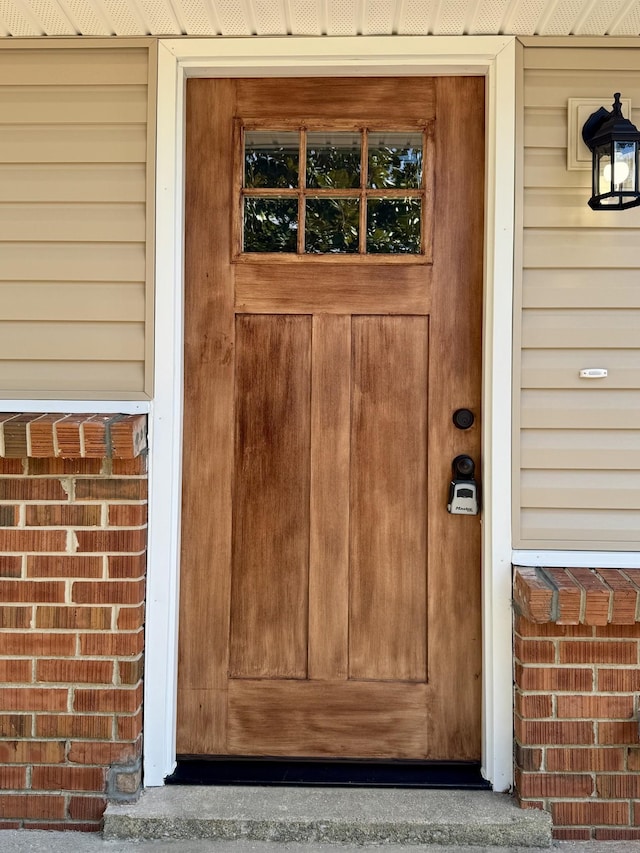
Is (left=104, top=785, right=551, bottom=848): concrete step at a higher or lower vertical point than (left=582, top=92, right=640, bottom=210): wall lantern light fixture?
lower

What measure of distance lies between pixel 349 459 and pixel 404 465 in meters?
0.17

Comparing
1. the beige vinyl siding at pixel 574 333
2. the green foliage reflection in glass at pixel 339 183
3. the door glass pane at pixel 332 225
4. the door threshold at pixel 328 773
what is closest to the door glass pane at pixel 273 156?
the green foliage reflection in glass at pixel 339 183

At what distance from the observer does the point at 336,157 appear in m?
2.00

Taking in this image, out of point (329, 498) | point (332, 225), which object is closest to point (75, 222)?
point (332, 225)

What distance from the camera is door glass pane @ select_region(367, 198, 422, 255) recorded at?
2.00 metres

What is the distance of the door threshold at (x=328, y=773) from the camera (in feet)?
6.23

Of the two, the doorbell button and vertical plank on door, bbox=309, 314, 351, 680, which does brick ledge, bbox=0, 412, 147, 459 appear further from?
the doorbell button

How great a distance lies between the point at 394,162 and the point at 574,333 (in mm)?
759

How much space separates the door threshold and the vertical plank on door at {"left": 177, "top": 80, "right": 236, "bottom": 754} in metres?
0.07

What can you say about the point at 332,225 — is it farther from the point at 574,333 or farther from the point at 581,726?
the point at 581,726

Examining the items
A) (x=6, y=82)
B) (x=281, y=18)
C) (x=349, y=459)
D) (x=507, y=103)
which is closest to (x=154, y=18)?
(x=281, y=18)

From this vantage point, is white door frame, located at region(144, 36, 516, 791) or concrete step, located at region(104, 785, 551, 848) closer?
concrete step, located at region(104, 785, 551, 848)

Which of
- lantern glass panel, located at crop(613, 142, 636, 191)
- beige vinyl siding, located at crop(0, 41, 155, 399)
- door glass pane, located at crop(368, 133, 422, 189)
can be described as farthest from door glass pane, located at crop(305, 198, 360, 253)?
lantern glass panel, located at crop(613, 142, 636, 191)

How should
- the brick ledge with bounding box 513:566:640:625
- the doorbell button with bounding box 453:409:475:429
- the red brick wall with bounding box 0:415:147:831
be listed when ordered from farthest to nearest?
the doorbell button with bounding box 453:409:475:429
the red brick wall with bounding box 0:415:147:831
the brick ledge with bounding box 513:566:640:625
